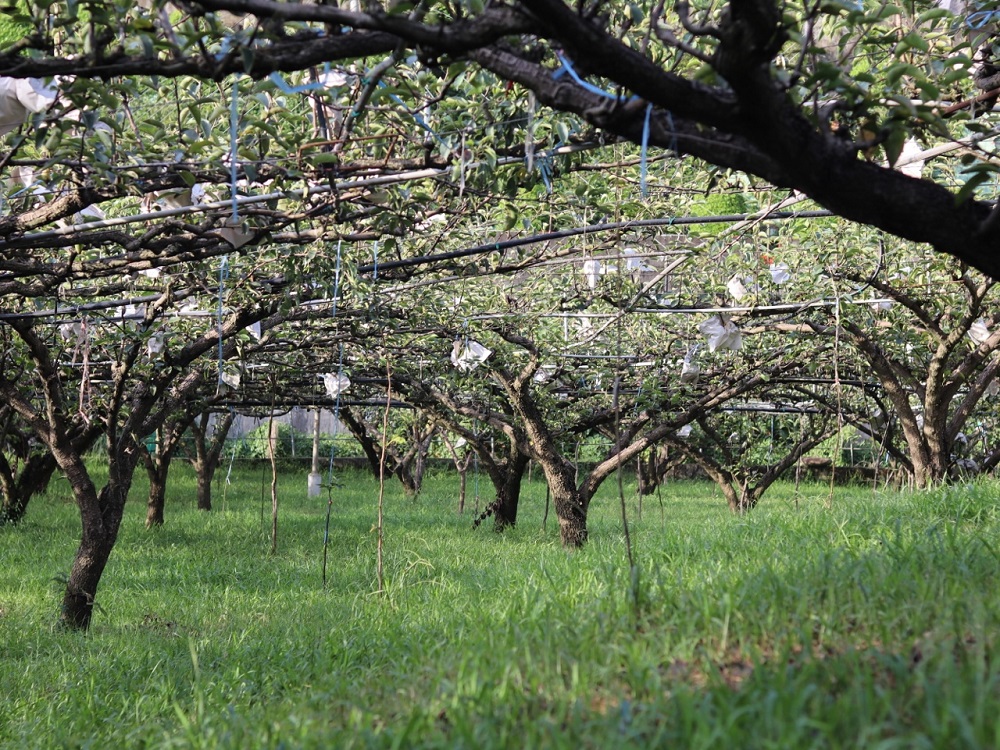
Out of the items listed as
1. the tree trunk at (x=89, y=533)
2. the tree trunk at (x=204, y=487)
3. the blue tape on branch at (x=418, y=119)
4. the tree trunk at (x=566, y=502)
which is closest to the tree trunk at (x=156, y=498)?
the tree trunk at (x=204, y=487)

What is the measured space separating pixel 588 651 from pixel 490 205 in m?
2.88

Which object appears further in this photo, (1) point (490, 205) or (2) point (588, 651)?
(1) point (490, 205)

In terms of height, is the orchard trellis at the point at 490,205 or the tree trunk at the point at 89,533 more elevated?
the orchard trellis at the point at 490,205

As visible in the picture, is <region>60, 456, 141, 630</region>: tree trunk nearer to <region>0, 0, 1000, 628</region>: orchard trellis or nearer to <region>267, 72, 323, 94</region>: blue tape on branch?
<region>0, 0, 1000, 628</region>: orchard trellis

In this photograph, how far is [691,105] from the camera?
2271 mm

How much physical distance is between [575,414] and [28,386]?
6.30m

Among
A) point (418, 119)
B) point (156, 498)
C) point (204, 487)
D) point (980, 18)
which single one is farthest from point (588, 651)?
point (204, 487)

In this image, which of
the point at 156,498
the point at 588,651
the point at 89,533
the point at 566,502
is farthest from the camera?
the point at 156,498

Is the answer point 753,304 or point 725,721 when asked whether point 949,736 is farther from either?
point 753,304

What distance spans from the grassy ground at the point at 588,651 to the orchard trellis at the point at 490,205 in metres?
0.90

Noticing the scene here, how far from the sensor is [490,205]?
5223mm

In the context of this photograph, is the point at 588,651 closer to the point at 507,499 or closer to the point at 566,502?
the point at 566,502

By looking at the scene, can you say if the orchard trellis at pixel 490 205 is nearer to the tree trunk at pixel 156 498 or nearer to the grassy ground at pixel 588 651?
the grassy ground at pixel 588 651

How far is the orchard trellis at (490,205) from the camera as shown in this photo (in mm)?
2406
